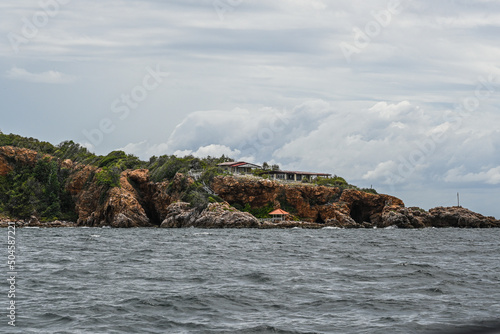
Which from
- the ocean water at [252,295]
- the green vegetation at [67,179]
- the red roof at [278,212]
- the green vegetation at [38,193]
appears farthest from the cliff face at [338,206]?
the ocean water at [252,295]

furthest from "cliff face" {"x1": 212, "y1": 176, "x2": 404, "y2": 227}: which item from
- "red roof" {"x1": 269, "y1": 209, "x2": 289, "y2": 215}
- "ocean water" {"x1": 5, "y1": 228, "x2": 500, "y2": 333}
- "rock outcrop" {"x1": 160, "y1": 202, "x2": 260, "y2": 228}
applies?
"ocean water" {"x1": 5, "y1": 228, "x2": 500, "y2": 333}

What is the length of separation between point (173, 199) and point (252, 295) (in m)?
85.5

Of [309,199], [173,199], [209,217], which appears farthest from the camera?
[309,199]

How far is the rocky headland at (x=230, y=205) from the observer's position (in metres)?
100

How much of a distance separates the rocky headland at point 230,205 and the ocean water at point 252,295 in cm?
6477

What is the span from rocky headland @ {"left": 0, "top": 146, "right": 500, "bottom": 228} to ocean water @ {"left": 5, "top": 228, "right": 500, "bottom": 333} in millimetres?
64771

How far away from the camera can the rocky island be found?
100875mm

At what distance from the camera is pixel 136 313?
59.6ft

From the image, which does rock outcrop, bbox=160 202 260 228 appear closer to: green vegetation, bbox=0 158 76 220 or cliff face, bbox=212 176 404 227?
cliff face, bbox=212 176 404 227

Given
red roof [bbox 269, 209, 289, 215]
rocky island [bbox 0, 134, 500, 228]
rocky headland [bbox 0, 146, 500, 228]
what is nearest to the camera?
rocky headland [bbox 0, 146, 500, 228]

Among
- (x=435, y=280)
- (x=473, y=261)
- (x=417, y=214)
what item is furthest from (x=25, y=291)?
(x=417, y=214)

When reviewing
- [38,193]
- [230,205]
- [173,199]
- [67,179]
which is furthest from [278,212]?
[38,193]

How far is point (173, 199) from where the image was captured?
105562mm

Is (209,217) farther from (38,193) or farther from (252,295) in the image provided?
(252,295)
